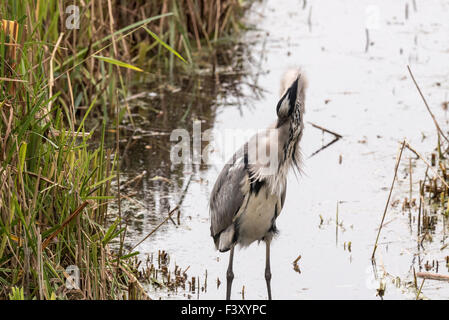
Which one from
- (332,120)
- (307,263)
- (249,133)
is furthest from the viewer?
(332,120)

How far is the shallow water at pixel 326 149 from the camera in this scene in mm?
5812

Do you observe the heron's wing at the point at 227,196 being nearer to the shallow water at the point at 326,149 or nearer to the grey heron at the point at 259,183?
the grey heron at the point at 259,183

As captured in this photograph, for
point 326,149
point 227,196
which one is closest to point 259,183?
point 227,196

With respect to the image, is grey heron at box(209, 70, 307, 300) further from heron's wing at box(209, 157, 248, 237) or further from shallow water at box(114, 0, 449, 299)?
shallow water at box(114, 0, 449, 299)

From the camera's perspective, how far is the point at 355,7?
12.4 m

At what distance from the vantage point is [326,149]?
802 cm

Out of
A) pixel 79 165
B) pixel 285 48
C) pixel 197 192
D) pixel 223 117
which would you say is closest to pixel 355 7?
pixel 285 48

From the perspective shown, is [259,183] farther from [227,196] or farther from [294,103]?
[294,103]

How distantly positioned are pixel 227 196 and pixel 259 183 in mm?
269

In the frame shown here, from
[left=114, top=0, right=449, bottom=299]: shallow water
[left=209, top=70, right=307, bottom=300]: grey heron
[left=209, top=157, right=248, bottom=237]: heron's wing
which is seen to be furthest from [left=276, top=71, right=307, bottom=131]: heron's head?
[left=114, top=0, right=449, bottom=299]: shallow water

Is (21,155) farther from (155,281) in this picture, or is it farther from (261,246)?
(261,246)

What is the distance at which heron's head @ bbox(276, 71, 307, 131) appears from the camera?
4.86 metres

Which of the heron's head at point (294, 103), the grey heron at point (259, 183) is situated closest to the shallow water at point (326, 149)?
the grey heron at point (259, 183)
